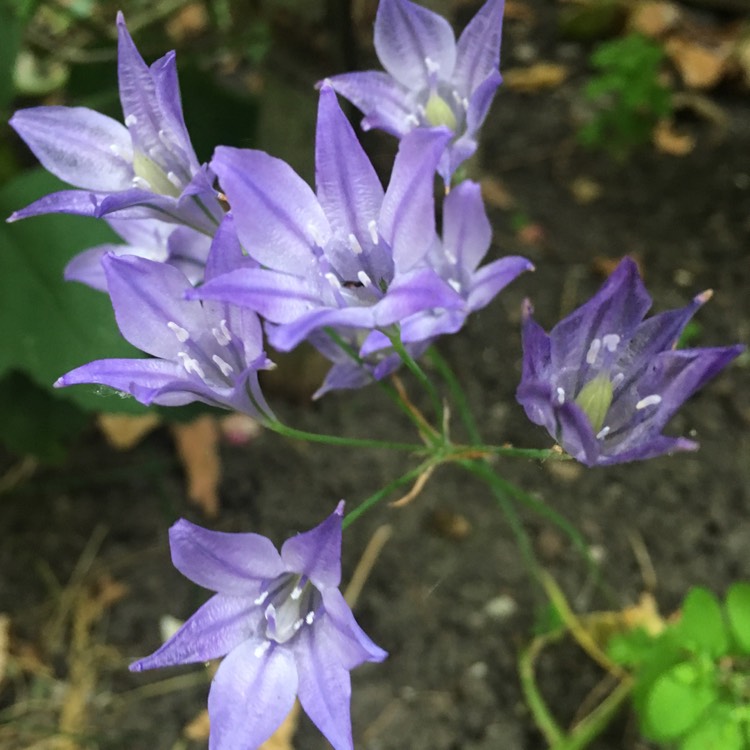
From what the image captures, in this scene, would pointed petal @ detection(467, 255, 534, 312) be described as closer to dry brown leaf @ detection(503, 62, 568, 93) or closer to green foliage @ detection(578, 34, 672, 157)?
green foliage @ detection(578, 34, 672, 157)

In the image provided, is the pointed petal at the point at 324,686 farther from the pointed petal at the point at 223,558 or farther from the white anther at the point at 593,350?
the white anther at the point at 593,350

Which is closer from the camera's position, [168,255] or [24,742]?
[168,255]

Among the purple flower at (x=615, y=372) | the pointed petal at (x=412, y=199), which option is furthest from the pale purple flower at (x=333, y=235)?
the purple flower at (x=615, y=372)

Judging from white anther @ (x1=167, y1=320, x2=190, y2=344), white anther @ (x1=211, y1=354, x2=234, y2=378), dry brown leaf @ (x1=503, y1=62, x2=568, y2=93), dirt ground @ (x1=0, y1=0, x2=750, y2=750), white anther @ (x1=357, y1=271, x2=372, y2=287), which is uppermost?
white anther @ (x1=167, y1=320, x2=190, y2=344)


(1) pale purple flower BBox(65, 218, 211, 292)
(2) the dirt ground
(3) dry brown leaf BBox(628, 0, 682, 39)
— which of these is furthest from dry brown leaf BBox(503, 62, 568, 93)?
(1) pale purple flower BBox(65, 218, 211, 292)

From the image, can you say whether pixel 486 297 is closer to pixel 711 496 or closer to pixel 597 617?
pixel 597 617

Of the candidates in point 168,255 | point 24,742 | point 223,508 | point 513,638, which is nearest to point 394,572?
point 513,638

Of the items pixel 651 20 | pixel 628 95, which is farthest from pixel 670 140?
pixel 651 20
